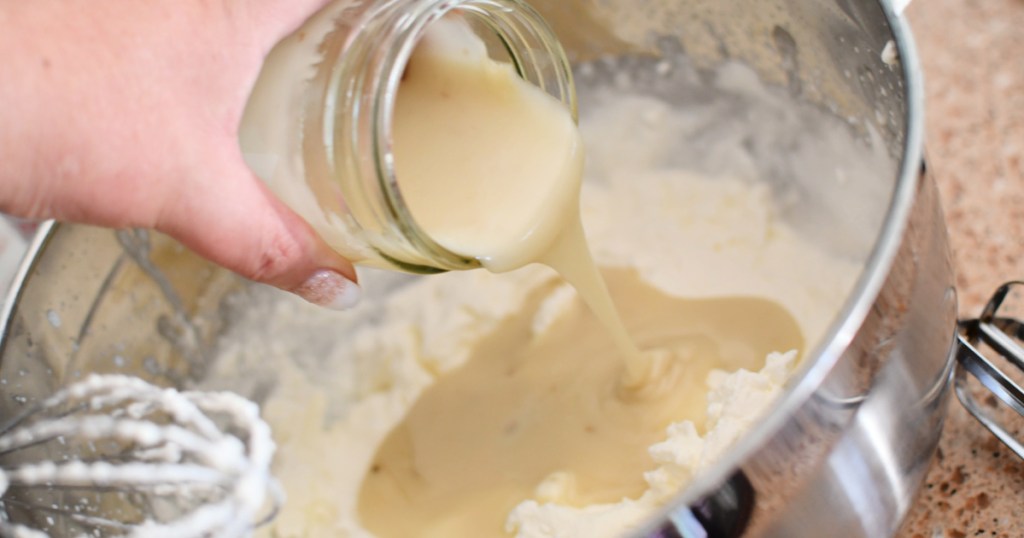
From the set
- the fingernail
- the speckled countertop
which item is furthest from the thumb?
the speckled countertop

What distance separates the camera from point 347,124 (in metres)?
0.46

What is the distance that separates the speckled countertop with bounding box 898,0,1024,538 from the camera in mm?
552

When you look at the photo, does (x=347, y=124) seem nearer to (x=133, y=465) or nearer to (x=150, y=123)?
(x=150, y=123)

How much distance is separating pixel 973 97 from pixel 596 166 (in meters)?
0.29

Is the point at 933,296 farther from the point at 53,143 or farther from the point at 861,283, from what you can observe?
the point at 53,143

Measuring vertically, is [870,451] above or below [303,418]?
above

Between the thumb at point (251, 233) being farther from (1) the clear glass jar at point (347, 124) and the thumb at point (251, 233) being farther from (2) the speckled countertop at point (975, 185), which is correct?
(2) the speckled countertop at point (975, 185)

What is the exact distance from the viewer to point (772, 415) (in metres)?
0.35

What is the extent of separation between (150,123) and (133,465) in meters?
0.29

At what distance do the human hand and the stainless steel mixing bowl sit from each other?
159 mm

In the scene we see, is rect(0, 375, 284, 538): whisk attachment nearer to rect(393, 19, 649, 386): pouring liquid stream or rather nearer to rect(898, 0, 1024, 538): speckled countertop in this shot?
rect(393, 19, 649, 386): pouring liquid stream

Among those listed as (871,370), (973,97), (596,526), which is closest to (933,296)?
(871,370)

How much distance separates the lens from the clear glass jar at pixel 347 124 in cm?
45

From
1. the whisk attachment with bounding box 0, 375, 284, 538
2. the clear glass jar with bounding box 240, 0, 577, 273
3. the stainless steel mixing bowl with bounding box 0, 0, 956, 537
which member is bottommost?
the whisk attachment with bounding box 0, 375, 284, 538
